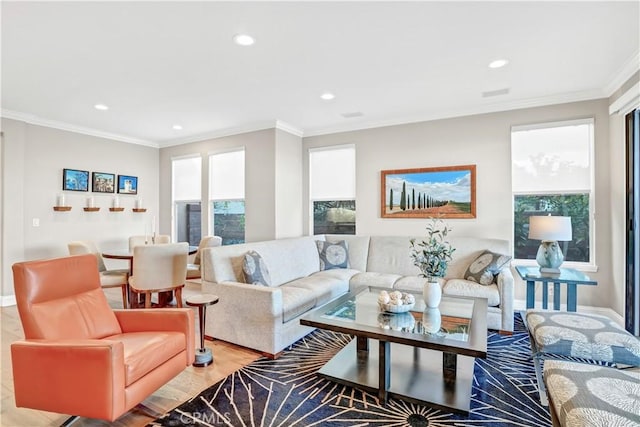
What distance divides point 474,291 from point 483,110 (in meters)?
2.43

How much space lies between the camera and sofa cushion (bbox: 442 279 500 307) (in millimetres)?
3383

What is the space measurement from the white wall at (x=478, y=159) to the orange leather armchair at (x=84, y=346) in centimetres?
347

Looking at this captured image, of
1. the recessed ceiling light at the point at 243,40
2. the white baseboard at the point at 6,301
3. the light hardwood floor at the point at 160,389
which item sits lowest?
the light hardwood floor at the point at 160,389

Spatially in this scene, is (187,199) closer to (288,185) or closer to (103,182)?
(103,182)

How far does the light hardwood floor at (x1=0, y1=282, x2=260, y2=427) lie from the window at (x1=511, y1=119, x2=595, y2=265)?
3707 mm

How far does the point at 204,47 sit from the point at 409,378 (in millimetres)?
3123

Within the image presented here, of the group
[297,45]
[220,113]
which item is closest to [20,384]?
[297,45]

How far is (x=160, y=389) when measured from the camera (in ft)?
7.81

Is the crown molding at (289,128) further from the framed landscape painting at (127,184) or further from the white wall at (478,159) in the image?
the framed landscape painting at (127,184)

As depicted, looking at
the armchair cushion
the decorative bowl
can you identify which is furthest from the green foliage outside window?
the armchair cushion

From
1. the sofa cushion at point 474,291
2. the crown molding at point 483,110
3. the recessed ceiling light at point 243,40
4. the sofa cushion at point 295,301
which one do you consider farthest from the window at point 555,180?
the recessed ceiling light at point 243,40

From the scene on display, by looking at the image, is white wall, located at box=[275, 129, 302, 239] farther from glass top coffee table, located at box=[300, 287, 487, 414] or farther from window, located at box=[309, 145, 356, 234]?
glass top coffee table, located at box=[300, 287, 487, 414]

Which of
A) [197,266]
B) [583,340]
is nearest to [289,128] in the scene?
[197,266]

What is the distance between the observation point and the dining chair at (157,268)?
368 centimetres
